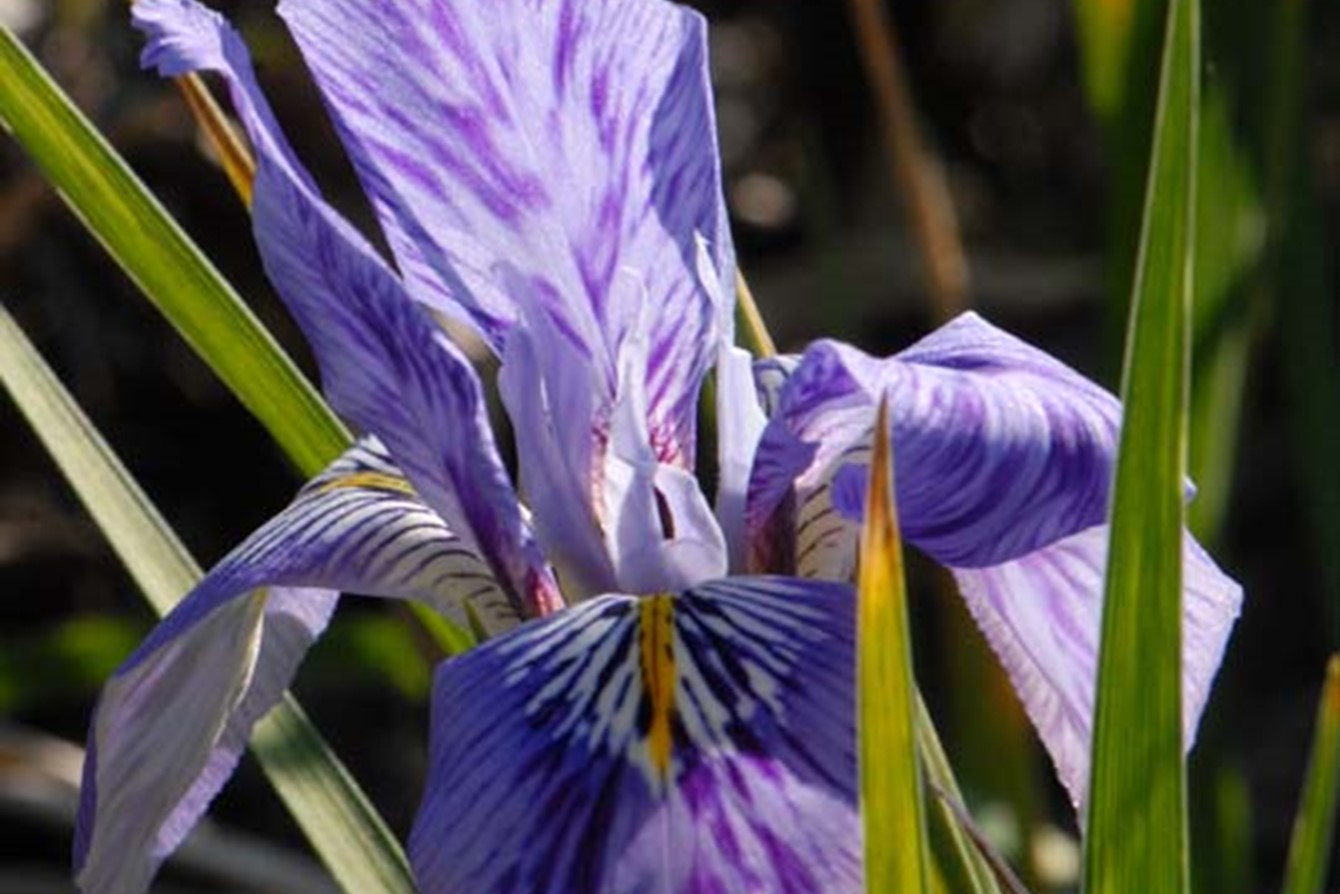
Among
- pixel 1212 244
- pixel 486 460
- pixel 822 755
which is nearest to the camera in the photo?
pixel 822 755

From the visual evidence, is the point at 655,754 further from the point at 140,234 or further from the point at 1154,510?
the point at 140,234

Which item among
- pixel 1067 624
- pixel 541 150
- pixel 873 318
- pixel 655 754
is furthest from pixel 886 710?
pixel 873 318

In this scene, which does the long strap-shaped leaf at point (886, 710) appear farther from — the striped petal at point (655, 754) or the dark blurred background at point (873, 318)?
the dark blurred background at point (873, 318)

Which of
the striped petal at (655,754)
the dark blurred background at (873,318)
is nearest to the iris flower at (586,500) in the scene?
the striped petal at (655,754)

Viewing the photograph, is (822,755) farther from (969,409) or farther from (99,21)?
(99,21)

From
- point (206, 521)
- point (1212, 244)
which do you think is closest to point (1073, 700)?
point (1212, 244)

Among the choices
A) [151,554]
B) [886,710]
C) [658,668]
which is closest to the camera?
[886,710]

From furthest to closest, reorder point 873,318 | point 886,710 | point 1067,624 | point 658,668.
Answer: point 873,318
point 1067,624
point 658,668
point 886,710

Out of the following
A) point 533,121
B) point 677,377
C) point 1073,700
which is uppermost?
point 533,121
